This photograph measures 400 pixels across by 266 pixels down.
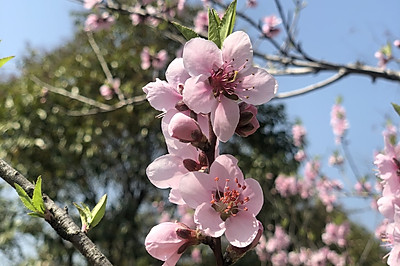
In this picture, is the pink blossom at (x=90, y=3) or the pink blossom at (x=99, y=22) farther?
the pink blossom at (x=99, y=22)

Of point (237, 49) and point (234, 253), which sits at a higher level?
point (237, 49)

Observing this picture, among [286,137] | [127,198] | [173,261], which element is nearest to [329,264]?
[286,137]

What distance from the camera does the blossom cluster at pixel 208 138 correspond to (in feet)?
1.48

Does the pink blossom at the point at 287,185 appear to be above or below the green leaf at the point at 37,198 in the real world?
below

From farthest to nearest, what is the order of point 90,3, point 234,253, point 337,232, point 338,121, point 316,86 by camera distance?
point 337,232 < point 338,121 < point 90,3 < point 316,86 < point 234,253

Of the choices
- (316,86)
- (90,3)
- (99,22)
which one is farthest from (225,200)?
(99,22)

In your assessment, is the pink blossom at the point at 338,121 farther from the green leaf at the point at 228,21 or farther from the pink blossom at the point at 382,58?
the green leaf at the point at 228,21

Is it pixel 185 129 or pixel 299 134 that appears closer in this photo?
pixel 185 129

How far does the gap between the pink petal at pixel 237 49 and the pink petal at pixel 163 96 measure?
7 cm

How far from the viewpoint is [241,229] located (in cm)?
46

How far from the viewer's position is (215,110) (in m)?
0.47

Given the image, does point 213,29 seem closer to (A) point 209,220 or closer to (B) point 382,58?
(A) point 209,220

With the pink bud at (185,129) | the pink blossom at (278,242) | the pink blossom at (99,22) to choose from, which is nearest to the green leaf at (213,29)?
the pink bud at (185,129)

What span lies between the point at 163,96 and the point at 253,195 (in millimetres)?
148
